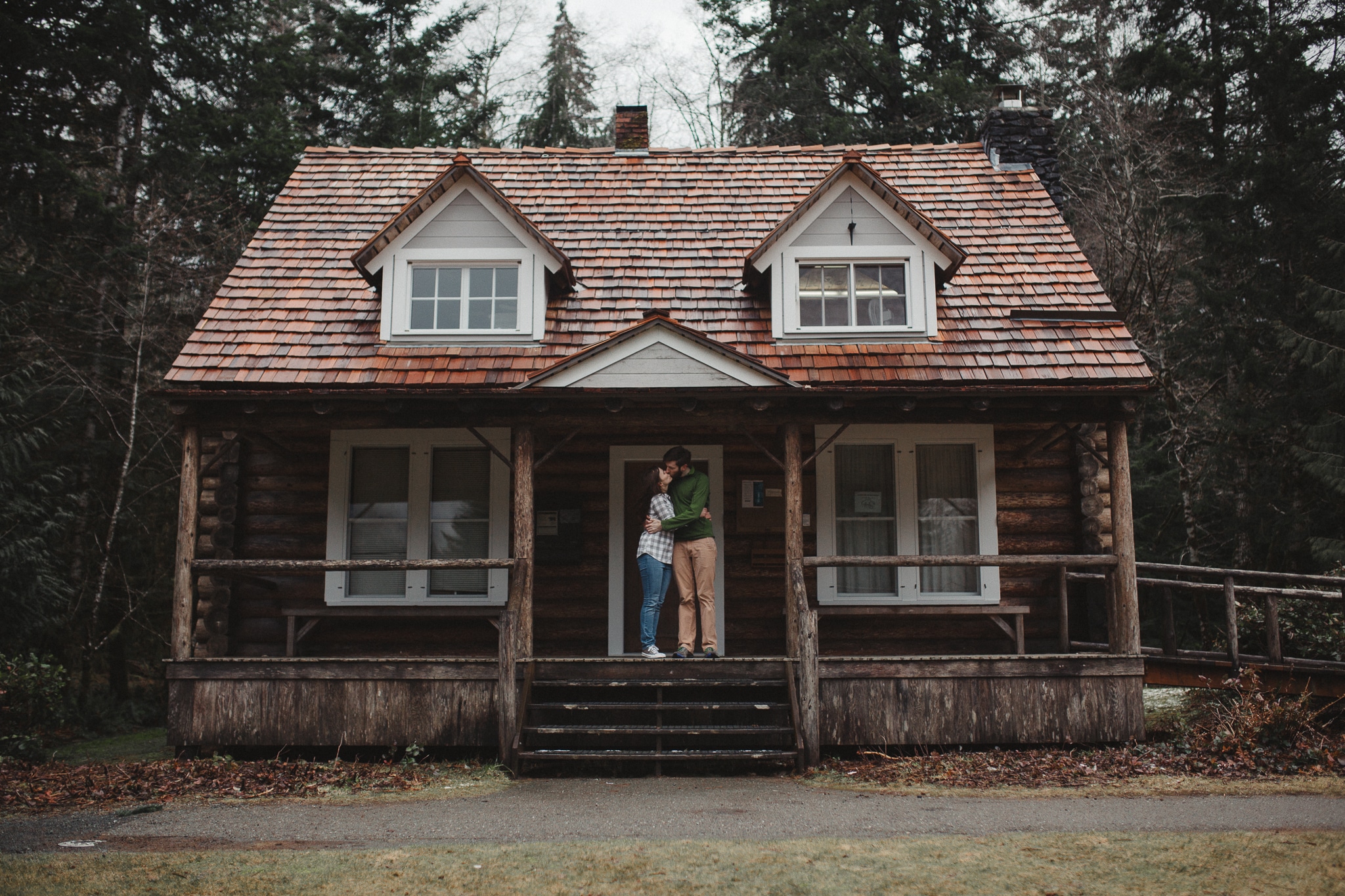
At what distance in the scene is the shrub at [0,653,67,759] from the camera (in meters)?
11.3

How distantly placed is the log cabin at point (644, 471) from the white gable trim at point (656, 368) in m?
0.03

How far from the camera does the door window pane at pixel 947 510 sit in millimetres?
10711

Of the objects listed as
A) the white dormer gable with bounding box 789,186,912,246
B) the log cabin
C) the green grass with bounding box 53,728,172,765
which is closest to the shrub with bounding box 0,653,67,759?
the green grass with bounding box 53,728,172,765

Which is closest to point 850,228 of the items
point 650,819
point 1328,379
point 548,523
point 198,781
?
point 548,523

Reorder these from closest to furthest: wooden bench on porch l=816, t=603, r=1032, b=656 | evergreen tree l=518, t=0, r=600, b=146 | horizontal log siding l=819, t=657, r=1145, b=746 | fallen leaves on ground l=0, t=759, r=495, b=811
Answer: fallen leaves on ground l=0, t=759, r=495, b=811 < horizontal log siding l=819, t=657, r=1145, b=746 < wooden bench on porch l=816, t=603, r=1032, b=656 < evergreen tree l=518, t=0, r=600, b=146

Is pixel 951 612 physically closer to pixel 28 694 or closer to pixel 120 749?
pixel 120 749

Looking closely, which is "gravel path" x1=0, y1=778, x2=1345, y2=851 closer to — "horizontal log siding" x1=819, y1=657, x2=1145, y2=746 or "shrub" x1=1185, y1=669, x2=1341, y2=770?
"shrub" x1=1185, y1=669, x2=1341, y2=770

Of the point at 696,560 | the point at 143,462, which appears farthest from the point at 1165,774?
the point at 143,462

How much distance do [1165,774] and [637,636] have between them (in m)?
5.21

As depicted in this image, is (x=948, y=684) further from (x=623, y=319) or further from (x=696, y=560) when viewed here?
(x=623, y=319)

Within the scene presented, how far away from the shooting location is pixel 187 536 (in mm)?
9234

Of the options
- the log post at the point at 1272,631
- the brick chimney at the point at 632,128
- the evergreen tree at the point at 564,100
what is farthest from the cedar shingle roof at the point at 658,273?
the evergreen tree at the point at 564,100

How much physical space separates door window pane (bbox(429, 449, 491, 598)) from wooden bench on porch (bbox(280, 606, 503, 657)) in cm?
30

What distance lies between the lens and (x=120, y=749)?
1124 centimetres
